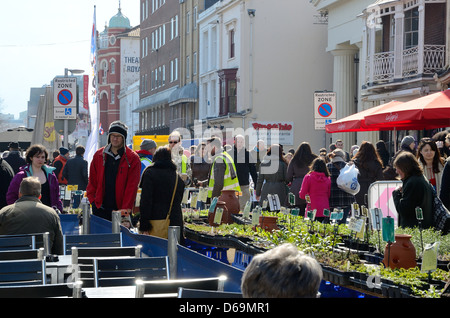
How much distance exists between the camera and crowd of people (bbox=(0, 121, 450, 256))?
894cm

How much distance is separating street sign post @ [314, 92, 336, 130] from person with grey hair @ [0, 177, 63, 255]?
1307 centimetres

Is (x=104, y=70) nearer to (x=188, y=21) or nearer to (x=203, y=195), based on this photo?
(x=188, y=21)

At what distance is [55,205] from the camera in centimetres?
1079

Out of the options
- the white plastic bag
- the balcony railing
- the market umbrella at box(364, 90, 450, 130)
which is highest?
the balcony railing

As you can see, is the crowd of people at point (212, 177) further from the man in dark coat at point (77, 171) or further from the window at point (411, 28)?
the window at point (411, 28)

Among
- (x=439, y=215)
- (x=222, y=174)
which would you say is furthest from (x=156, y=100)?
(x=439, y=215)

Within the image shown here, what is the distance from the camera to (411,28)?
28.3 m

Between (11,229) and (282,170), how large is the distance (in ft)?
25.0

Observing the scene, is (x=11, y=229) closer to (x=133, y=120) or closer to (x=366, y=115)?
(x=366, y=115)

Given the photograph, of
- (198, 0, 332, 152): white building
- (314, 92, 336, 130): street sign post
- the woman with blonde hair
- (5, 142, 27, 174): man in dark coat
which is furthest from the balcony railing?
the woman with blonde hair

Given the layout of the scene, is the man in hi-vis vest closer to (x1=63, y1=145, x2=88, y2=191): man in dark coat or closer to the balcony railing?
(x1=63, y1=145, x2=88, y2=191): man in dark coat

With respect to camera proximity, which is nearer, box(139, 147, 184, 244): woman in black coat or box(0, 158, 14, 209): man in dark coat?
box(139, 147, 184, 244): woman in black coat

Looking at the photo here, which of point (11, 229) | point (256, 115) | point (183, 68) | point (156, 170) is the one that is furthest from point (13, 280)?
point (183, 68)

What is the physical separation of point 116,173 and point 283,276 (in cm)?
684
